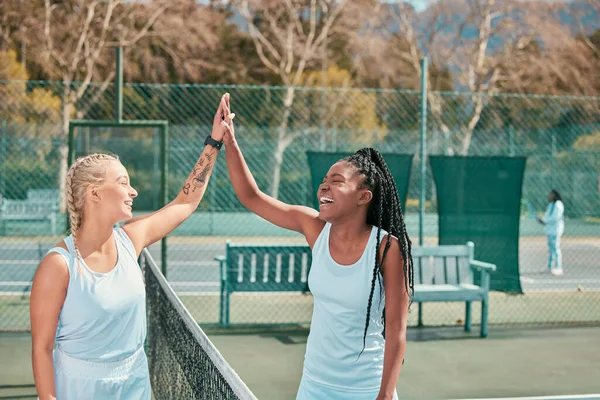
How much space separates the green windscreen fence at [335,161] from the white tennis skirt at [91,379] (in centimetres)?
636

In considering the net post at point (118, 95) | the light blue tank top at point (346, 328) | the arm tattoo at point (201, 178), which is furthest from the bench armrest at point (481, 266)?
the light blue tank top at point (346, 328)

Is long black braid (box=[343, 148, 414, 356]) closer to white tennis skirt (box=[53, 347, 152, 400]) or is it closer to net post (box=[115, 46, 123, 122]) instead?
white tennis skirt (box=[53, 347, 152, 400])

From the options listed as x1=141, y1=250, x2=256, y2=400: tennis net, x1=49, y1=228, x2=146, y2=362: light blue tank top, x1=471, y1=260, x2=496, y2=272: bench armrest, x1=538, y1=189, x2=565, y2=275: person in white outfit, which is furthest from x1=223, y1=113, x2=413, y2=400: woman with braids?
x1=538, y1=189, x2=565, y2=275: person in white outfit

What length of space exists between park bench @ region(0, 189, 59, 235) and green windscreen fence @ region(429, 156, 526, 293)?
789 cm

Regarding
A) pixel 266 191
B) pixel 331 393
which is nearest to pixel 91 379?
pixel 331 393

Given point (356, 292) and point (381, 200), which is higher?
point (381, 200)

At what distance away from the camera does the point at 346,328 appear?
11.3 feet

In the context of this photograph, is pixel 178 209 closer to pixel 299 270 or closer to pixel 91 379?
pixel 91 379

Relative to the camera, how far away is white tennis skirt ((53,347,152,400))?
312 centimetres

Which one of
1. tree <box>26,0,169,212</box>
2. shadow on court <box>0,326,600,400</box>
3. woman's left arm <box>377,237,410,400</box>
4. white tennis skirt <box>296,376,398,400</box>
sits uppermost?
tree <box>26,0,169,212</box>

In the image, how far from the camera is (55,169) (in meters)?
15.1

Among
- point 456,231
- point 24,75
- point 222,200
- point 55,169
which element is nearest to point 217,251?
point 222,200

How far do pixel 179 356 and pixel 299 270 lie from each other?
5088 mm

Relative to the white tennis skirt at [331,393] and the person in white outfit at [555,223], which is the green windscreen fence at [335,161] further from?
the white tennis skirt at [331,393]
